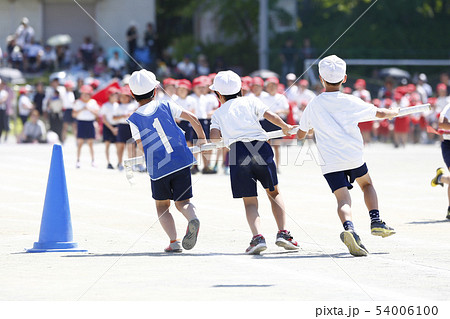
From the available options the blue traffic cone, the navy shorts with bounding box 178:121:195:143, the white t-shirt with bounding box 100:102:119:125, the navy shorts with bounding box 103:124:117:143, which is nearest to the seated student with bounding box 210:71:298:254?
the blue traffic cone

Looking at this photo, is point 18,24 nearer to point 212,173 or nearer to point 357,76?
point 357,76

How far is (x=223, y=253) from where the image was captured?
30.1 feet

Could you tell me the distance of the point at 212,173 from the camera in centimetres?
1939

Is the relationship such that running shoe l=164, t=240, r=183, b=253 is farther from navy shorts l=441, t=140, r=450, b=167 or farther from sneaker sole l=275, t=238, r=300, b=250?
navy shorts l=441, t=140, r=450, b=167

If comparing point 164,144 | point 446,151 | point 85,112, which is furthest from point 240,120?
point 85,112

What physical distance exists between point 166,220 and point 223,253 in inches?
28.4

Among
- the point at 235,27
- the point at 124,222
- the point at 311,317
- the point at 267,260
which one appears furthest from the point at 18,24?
the point at 311,317

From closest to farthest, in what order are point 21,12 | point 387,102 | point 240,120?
1. point 240,120
2. point 387,102
3. point 21,12

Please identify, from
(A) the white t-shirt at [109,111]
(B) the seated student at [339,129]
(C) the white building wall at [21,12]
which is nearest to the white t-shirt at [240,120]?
(B) the seated student at [339,129]

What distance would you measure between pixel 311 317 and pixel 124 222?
19.2 ft

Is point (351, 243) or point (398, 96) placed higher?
point (398, 96)

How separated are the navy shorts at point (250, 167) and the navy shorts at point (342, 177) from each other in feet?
1.80

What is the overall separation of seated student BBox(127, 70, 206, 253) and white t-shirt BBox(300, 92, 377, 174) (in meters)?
1.16

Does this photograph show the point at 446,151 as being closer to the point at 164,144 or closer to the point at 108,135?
the point at 164,144
